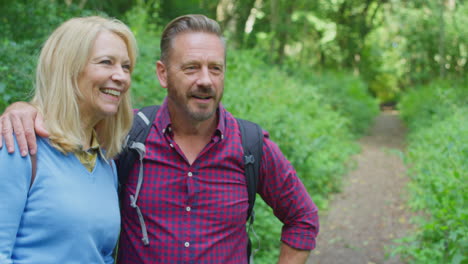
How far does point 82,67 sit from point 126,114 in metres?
0.39

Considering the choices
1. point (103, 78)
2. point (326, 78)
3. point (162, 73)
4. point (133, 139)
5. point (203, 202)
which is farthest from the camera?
point (326, 78)

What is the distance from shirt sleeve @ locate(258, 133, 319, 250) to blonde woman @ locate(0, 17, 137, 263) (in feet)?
2.45

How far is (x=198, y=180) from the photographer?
2.36m

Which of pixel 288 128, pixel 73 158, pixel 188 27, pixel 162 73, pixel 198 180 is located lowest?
pixel 288 128

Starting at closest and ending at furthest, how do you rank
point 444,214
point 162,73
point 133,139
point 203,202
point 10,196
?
point 10,196
point 203,202
point 133,139
point 162,73
point 444,214

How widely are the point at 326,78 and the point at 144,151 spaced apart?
63.3 ft

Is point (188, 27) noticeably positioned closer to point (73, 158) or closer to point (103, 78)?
point (103, 78)

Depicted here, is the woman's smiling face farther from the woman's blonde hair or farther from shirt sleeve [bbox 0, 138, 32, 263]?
shirt sleeve [bbox 0, 138, 32, 263]

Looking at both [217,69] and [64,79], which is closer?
[64,79]

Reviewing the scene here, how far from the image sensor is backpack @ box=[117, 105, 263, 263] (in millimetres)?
2344

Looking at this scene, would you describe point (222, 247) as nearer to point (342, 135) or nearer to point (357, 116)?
point (342, 135)

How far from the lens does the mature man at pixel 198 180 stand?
230cm

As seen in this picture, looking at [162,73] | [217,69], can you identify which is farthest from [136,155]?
[217,69]

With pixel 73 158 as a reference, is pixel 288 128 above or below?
below
